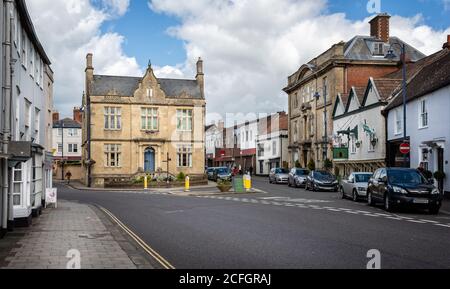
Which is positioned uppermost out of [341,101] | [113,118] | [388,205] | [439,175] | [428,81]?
[341,101]

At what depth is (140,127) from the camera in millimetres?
55656

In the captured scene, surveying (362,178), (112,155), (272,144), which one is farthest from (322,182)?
(272,144)

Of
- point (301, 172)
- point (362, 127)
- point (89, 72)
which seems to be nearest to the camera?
point (362, 127)

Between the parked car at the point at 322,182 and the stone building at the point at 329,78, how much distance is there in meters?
10.9

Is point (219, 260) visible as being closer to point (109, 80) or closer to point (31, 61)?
point (31, 61)

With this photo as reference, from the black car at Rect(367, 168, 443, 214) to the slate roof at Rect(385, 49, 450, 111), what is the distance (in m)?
8.43

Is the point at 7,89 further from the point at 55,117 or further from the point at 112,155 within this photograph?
the point at 55,117

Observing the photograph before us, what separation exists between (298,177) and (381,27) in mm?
24154

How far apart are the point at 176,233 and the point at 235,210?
7547mm

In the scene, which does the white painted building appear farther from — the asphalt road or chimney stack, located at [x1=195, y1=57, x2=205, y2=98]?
the asphalt road

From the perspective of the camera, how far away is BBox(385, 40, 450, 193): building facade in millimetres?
28406

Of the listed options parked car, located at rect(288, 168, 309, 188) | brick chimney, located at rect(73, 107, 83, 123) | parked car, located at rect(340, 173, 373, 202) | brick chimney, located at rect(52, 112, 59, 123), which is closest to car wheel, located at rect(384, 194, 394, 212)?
parked car, located at rect(340, 173, 373, 202)

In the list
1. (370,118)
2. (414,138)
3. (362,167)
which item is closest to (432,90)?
(414,138)

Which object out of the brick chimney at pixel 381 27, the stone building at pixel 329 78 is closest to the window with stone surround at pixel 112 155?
the stone building at pixel 329 78
